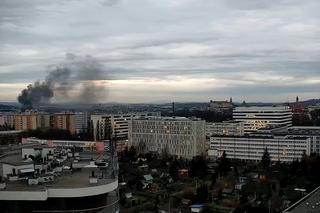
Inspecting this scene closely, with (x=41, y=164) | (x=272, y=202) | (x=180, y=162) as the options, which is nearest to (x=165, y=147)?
(x=180, y=162)

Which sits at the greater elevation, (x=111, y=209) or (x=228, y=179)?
(x=111, y=209)

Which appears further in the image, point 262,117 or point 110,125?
point 262,117

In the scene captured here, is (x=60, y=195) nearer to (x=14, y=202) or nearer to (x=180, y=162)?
(x=14, y=202)

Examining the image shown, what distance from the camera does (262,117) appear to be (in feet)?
98.2

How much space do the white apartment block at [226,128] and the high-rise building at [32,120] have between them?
9.81 meters

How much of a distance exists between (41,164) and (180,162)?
13014 millimetres

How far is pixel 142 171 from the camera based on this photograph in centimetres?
1694

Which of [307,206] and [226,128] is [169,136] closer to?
[226,128]

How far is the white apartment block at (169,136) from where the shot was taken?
73.7 feet

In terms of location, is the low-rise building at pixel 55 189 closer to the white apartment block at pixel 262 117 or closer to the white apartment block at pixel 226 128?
the white apartment block at pixel 226 128

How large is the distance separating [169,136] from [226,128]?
19.2 ft

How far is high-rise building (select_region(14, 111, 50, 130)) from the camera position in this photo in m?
30.0

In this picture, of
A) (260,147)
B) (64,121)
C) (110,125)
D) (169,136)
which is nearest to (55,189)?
(260,147)

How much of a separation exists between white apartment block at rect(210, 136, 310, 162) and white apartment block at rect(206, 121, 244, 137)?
5.22 m
